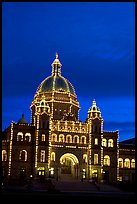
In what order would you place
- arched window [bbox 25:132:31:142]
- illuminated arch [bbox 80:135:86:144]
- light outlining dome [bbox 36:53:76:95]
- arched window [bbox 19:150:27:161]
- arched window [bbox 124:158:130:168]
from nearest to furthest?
arched window [bbox 19:150:27:161]
arched window [bbox 25:132:31:142]
illuminated arch [bbox 80:135:86:144]
arched window [bbox 124:158:130:168]
light outlining dome [bbox 36:53:76:95]

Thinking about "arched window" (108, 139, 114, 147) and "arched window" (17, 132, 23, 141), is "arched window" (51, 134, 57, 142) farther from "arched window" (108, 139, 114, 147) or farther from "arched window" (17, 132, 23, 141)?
"arched window" (108, 139, 114, 147)

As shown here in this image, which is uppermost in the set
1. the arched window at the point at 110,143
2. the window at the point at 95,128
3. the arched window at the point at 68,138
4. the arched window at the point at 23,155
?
the window at the point at 95,128

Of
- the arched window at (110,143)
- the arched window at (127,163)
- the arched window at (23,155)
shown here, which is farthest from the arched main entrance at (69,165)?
the arched window at (127,163)

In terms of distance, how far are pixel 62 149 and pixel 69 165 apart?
4084mm

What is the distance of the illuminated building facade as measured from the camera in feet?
231

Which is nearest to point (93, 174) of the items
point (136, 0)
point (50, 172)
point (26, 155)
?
point (50, 172)

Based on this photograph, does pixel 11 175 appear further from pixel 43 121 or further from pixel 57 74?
pixel 57 74

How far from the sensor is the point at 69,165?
242ft

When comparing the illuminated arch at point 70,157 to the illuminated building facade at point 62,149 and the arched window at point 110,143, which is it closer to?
the illuminated building facade at point 62,149

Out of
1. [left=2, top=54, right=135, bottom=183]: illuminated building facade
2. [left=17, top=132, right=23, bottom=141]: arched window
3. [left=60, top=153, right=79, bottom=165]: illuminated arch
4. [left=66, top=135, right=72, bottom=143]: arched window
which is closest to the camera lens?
[left=2, top=54, right=135, bottom=183]: illuminated building facade

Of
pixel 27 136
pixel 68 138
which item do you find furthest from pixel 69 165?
pixel 27 136

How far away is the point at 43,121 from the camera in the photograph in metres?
72.1

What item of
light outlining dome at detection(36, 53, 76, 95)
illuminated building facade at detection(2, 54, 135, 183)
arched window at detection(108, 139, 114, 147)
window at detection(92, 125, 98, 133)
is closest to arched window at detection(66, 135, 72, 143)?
illuminated building facade at detection(2, 54, 135, 183)

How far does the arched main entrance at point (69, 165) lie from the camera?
72125mm
